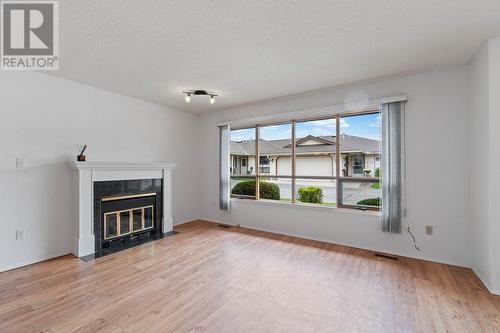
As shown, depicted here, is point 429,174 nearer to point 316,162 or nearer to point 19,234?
point 316,162

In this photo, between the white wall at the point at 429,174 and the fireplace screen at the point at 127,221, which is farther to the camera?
the fireplace screen at the point at 127,221

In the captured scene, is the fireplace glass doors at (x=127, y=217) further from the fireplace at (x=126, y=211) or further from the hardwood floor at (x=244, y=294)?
the hardwood floor at (x=244, y=294)

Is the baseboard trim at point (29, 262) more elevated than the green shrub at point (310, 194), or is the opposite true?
the green shrub at point (310, 194)

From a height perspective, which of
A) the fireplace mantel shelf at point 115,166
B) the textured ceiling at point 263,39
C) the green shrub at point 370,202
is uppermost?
the textured ceiling at point 263,39

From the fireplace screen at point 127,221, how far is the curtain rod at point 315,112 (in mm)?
2425

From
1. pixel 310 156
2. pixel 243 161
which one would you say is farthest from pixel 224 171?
pixel 310 156

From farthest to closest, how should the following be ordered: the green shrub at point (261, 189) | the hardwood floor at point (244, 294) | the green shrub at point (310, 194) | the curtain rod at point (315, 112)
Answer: the green shrub at point (261, 189)
the green shrub at point (310, 194)
the curtain rod at point (315, 112)
the hardwood floor at point (244, 294)

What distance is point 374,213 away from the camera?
11.8 feet

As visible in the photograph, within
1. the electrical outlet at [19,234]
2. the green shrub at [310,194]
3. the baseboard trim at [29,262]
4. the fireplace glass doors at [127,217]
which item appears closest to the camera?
the baseboard trim at [29,262]

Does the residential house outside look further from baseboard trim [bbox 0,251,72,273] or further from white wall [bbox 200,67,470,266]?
baseboard trim [bbox 0,251,72,273]

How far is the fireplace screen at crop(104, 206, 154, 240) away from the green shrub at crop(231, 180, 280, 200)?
1848 millimetres

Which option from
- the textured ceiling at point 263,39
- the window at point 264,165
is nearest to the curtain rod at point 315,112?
the textured ceiling at point 263,39

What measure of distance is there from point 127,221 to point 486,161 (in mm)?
5004

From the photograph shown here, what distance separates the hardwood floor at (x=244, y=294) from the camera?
6.26 ft
